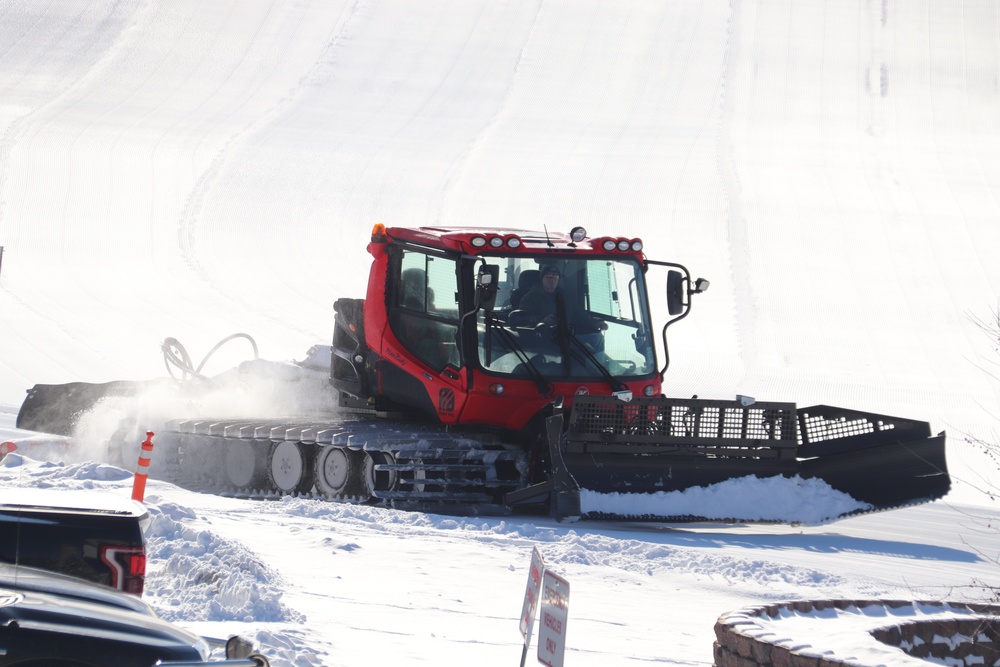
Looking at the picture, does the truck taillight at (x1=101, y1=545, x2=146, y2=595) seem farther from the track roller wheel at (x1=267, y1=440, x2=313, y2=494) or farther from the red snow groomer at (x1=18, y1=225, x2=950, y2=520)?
the track roller wheel at (x1=267, y1=440, x2=313, y2=494)

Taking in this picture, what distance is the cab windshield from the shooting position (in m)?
11.5

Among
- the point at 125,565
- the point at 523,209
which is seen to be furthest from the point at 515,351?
the point at 523,209

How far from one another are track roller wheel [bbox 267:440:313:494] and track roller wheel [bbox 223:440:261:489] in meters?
0.32

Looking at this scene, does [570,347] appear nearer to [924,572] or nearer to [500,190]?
[924,572]

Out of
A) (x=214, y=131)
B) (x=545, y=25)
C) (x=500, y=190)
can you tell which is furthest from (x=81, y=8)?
(x=500, y=190)

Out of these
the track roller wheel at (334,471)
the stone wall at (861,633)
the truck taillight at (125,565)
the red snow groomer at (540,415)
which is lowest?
the stone wall at (861,633)

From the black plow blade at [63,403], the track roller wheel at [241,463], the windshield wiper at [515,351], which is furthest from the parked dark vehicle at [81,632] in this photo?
the black plow blade at [63,403]

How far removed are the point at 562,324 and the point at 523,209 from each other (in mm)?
24745

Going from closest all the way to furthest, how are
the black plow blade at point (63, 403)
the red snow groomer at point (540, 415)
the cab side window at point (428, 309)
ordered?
the red snow groomer at point (540, 415) < the cab side window at point (428, 309) < the black plow blade at point (63, 403)

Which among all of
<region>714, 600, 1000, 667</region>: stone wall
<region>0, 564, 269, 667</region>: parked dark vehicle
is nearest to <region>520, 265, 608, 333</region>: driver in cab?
<region>714, 600, 1000, 667</region>: stone wall

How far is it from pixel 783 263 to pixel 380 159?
14.1 meters

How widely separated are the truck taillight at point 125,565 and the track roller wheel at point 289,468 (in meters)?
7.16

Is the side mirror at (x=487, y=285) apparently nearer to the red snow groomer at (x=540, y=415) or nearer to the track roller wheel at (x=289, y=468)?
the red snow groomer at (x=540, y=415)

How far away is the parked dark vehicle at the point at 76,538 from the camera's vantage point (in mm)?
4953
